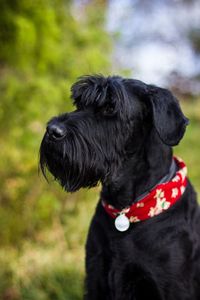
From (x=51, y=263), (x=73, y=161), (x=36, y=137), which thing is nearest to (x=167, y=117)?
(x=73, y=161)

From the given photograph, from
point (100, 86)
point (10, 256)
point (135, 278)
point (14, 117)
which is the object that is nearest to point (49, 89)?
point (14, 117)

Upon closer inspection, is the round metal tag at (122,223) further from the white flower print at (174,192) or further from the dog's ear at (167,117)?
the dog's ear at (167,117)

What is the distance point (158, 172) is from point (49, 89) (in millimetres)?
2318

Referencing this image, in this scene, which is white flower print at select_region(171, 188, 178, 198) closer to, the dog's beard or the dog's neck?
the dog's neck

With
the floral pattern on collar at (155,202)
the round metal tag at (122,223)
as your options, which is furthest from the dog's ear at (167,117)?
the round metal tag at (122,223)

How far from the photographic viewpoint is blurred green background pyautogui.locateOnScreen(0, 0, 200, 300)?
187 inches

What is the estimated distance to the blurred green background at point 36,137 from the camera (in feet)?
15.6

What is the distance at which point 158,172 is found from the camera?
316 cm

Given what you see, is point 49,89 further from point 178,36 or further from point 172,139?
point 178,36

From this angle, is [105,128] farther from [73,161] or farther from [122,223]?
[122,223]

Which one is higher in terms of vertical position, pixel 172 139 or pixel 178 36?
pixel 178 36

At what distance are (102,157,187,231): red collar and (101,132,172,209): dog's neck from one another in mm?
58

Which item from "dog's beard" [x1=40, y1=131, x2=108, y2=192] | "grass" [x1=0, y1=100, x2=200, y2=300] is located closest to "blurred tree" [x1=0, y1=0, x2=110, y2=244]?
"grass" [x1=0, y1=100, x2=200, y2=300]

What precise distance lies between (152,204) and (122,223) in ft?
0.67
